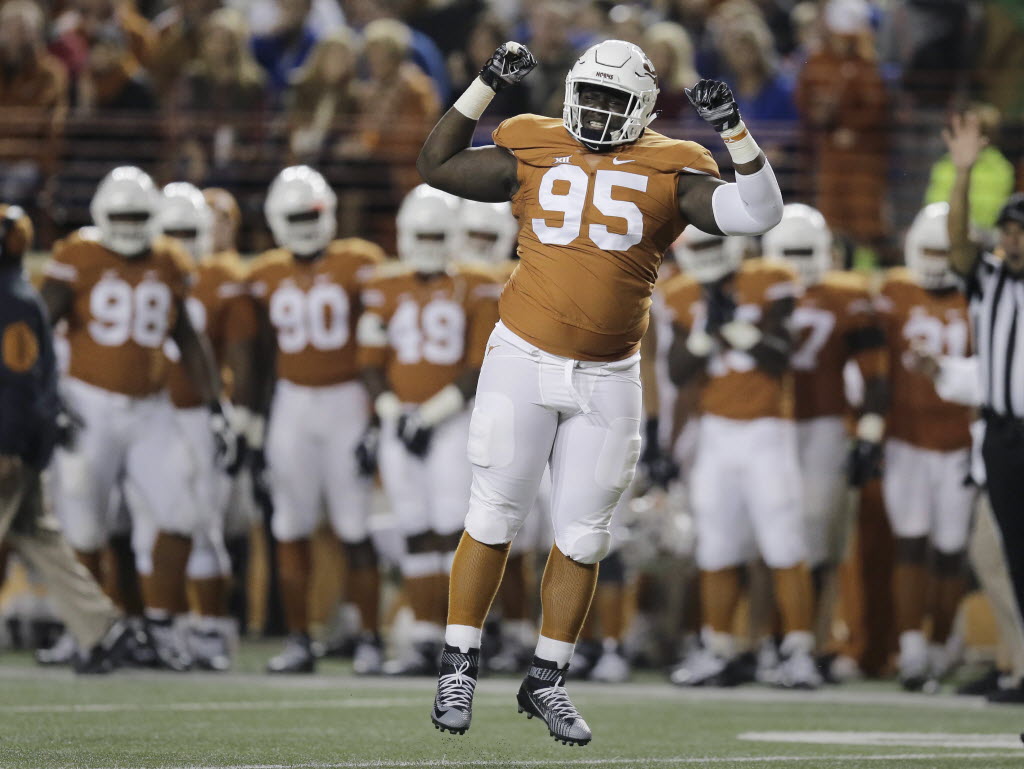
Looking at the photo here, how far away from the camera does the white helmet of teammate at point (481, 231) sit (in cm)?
991

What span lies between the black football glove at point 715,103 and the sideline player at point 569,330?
0.22 meters

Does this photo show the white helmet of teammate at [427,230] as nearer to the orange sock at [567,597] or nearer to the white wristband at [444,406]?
the white wristband at [444,406]

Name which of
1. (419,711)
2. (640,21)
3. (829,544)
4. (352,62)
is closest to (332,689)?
(419,711)

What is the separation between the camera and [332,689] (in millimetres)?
8328

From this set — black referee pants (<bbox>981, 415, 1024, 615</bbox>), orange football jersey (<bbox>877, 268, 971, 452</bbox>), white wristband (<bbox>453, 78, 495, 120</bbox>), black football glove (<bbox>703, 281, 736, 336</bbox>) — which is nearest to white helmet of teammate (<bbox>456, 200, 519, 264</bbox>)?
black football glove (<bbox>703, 281, 736, 336</bbox>)

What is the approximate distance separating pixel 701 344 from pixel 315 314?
186cm

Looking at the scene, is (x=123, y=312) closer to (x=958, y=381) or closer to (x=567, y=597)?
(x=958, y=381)

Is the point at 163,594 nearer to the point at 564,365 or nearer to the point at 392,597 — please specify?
the point at 392,597

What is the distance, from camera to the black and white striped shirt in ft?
23.3

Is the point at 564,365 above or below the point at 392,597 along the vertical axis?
above

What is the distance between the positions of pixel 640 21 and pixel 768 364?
413 cm

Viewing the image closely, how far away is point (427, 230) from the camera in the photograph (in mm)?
9375

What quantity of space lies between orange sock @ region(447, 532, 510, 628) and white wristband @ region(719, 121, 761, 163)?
4.26 ft

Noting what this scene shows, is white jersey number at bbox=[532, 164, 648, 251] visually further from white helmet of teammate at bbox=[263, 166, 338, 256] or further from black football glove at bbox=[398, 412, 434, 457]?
white helmet of teammate at bbox=[263, 166, 338, 256]
